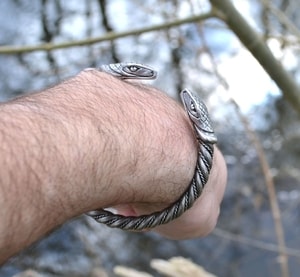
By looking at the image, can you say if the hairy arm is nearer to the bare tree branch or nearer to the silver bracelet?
the silver bracelet

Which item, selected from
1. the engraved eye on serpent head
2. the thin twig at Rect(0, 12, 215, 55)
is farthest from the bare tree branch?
the engraved eye on serpent head

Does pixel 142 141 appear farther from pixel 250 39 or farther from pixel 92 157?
pixel 250 39

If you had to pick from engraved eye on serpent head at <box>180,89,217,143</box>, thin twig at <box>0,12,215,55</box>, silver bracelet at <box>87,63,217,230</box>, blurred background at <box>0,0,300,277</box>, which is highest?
thin twig at <box>0,12,215,55</box>

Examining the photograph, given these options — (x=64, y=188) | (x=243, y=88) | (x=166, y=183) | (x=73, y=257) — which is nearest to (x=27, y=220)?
(x=64, y=188)

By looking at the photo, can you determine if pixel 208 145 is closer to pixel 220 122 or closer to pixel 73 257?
pixel 73 257

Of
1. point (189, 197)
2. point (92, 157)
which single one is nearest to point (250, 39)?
point (189, 197)

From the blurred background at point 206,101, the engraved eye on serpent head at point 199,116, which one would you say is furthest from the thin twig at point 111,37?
the blurred background at point 206,101

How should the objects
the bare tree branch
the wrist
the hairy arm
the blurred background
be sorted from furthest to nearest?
the blurred background
the bare tree branch
the wrist
the hairy arm

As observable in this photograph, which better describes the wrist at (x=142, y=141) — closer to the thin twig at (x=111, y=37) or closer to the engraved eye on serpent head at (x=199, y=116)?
the engraved eye on serpent head at (x=199, y=116)
